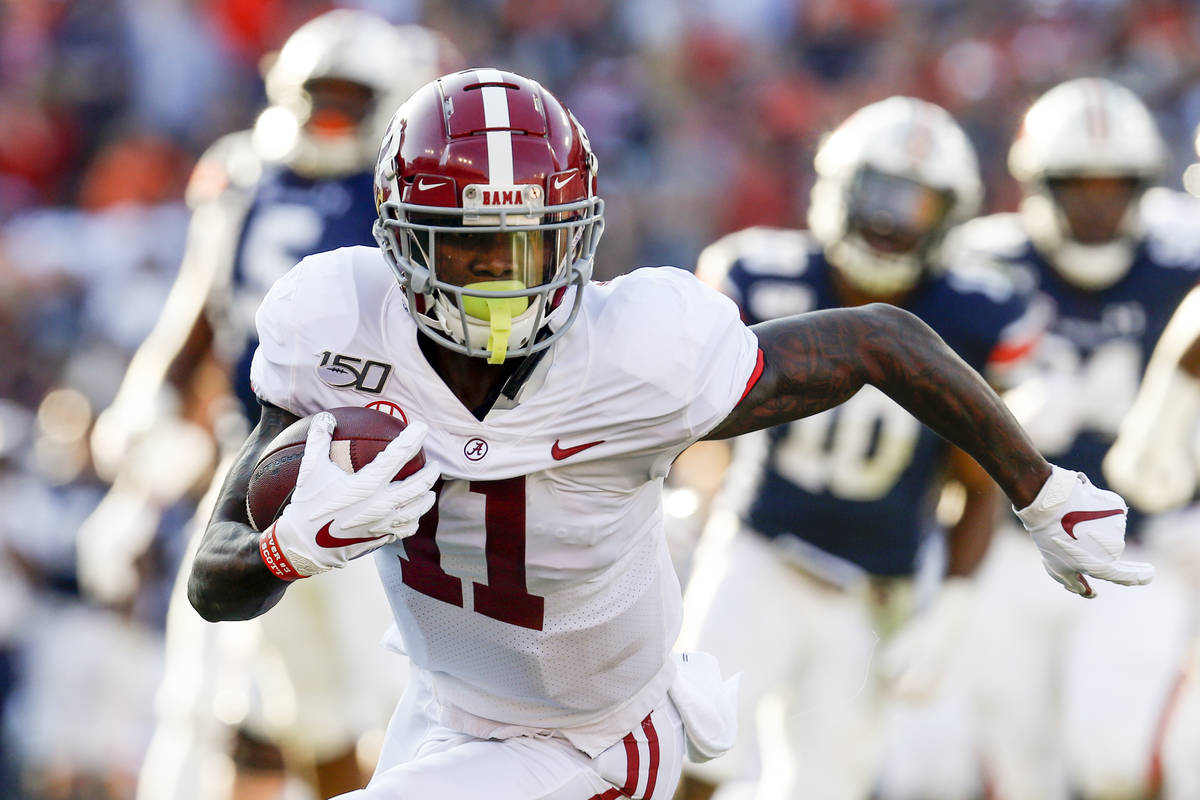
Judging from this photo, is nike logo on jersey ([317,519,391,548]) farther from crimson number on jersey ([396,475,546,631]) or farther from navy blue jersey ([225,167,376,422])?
navy blue jersey ([225,167,376,422])

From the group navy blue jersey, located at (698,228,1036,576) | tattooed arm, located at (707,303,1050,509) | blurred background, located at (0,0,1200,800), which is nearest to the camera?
tattooed arm, located at (707,303,1050,509)

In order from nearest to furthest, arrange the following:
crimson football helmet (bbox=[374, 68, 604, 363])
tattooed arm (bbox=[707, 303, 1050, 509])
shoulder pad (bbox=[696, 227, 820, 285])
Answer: crimson football helmet (bbox=[374, 68, 604, 363]), tattooed arm (bbox=[707, 303, 1050, 509]), shoulder pad (bbox=[696, 227, 820, 285])

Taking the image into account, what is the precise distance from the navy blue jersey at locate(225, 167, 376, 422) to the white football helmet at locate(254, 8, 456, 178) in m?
0.07

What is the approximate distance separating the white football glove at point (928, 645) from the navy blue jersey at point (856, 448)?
0.14m

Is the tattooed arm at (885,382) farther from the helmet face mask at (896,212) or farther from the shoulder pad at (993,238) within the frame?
the shoulder pad at (993,238)

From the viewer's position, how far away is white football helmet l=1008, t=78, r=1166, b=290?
5035 millimetres

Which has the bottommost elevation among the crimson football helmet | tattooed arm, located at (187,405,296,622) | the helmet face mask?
the helmet face mask

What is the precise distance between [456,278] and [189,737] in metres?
2.51

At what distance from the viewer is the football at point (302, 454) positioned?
222 cm

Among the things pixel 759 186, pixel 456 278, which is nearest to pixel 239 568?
pixel 456 278

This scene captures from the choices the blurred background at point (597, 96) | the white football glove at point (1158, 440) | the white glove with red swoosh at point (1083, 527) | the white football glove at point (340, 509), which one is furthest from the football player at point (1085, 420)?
the blurred background at point (597, 96)

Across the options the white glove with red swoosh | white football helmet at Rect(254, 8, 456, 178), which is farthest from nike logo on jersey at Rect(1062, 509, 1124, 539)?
white football helmet at Rect(254, 8, 456, 178)

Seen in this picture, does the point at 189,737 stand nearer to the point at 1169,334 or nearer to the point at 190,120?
the point at 1169,334

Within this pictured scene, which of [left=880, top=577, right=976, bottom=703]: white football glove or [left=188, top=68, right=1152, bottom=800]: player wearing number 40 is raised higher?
[left=188, top=68, right=1152, bottom=800]: player wearing number 40
